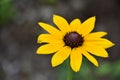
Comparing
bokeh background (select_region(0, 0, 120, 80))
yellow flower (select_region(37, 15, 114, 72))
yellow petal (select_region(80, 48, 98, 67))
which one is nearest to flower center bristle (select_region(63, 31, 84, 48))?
yellow flower (select_region(37, 15, 114, 72))

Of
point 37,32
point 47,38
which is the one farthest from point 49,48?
point 37,32

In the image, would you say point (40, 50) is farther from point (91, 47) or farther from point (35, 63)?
point (35, 63)

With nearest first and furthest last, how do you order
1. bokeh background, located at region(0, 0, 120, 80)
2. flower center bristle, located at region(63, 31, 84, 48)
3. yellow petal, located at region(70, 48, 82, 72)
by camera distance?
yellow petal, located at region(70, 48, 82, 72), flower center bristle, located at region(63, 31, 84, 48), bokeh background, located at region(0, 0, 120, 80)

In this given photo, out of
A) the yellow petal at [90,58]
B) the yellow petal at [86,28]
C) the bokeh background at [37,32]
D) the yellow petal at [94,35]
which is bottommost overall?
the bokeh background at [37,32]

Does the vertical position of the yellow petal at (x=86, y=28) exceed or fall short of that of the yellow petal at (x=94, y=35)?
it exceeds it

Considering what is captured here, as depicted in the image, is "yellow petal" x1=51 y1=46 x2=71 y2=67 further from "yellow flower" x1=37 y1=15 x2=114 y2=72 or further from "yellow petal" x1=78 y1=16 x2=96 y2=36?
"yellow petal" x1=78 y1=16 x2=96 y2=36

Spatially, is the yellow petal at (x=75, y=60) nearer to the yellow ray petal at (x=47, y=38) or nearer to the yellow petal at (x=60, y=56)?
the yellow petal at (x=60, y=56)

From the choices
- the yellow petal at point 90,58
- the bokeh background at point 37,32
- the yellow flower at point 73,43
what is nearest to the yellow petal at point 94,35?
the yellow flower at point 73,43

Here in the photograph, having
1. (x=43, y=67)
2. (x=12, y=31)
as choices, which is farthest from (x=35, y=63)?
(x=12, y=31)
